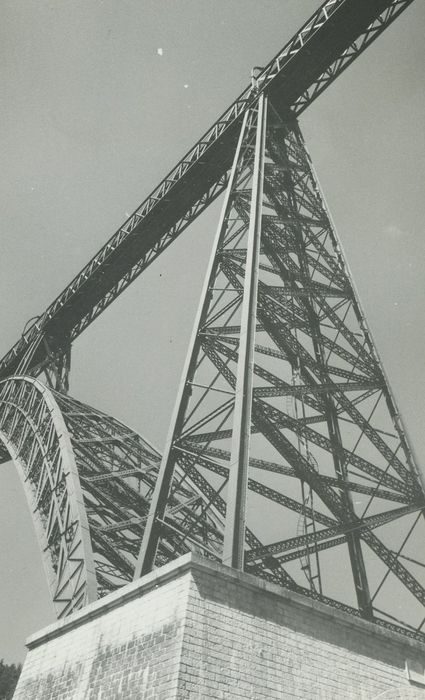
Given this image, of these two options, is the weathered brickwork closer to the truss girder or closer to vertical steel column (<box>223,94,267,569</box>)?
vertical steel column (<box>223,94,267,569</box>)

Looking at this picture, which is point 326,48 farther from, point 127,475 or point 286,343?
point 127,475

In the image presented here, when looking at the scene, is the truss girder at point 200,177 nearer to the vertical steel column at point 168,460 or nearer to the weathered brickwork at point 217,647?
the vertical steel column at point 168,460

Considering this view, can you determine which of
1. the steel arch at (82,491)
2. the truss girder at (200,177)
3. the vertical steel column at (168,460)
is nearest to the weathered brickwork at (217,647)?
the vertical steel column at (168,460)

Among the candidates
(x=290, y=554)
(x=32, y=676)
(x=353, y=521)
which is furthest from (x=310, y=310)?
(x=32, y=676)

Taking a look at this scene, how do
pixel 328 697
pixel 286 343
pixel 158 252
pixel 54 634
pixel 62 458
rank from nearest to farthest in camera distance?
pixel 328 697, pixel 54 634, pixel 286 343, pixel 62 458, pixel 158 252

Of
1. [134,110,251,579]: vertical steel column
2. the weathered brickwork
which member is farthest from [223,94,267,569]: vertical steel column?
[134,110,251,579]: vertical steel column
